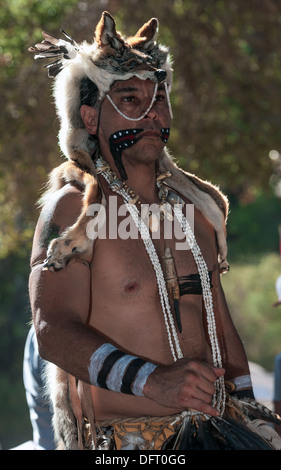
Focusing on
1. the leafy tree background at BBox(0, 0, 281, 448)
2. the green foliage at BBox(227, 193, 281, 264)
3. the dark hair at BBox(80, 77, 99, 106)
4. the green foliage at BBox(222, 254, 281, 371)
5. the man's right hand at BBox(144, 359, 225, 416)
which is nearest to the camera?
the man's right hand at BBox(144, 359, 225, 416)

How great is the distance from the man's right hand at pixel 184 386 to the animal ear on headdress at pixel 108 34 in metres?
1.38

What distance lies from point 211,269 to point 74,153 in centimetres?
76

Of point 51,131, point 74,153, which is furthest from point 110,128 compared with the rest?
point 51,131

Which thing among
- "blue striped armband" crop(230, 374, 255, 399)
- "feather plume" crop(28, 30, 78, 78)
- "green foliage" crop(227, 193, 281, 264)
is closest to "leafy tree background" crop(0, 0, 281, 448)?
"feather plume" crop(28, 30, 78, 78)

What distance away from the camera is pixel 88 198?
9.39 ft

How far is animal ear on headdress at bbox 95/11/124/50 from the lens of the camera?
120 inches

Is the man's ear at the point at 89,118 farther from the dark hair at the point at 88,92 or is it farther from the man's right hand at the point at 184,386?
the man's right hand at the point at 184,386

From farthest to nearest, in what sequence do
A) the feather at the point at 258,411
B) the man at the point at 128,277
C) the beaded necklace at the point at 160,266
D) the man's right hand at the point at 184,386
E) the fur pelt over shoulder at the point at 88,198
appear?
the feather at the point at 258,411, the beaded necklace at the point at 160,266, the fur pelt over shoulder at the point at 88,198, the man at the point at 128,277, the man's right hand at the point at 184,386

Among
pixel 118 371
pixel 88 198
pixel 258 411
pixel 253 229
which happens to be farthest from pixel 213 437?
pixel 253 229

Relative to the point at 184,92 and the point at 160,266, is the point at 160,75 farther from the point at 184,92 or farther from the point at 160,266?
the point at 184,92

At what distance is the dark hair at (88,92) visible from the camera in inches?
124

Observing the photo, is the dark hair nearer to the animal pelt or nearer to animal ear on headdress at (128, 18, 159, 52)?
animal ear on headdress at (128, 18, 159, 52)

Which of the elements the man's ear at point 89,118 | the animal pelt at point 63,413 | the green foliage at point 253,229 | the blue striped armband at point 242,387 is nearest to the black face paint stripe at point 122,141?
the man's ear at point 89,118

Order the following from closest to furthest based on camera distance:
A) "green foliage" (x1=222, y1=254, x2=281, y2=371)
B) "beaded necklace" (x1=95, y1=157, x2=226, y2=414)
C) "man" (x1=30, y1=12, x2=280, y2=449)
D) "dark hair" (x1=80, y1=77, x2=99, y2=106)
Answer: "man" (x1=30, y1=12, x2=280, y2=449) < "beaded necklace" (x1=95, y1=157, x2=226, y2=414) < "dark hair" (x1=80, y1=77, x2=99, y2=106) < "green foliage" (x1=222, y1=254, x2=281, y2=371)
